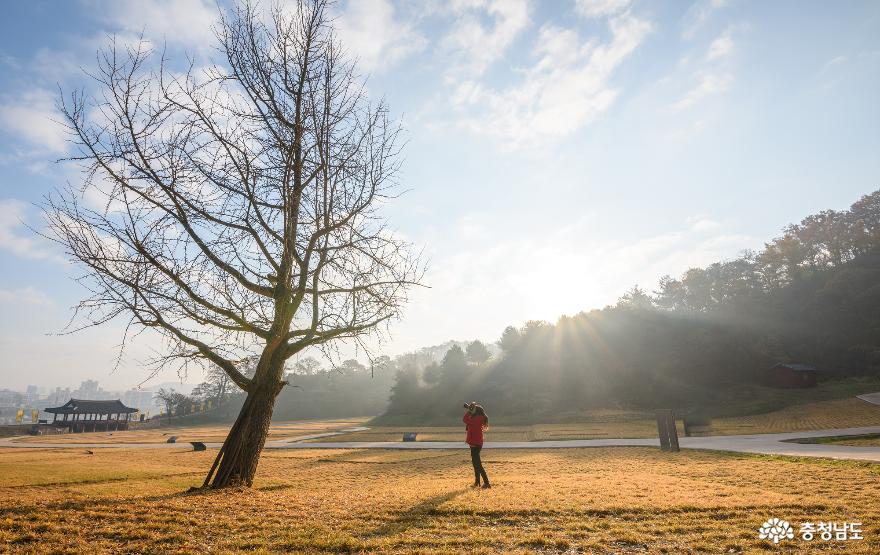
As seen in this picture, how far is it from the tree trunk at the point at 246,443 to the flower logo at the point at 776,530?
8546 mm

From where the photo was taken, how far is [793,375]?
45.7 meters

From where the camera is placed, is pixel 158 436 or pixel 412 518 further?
pixel 158 436

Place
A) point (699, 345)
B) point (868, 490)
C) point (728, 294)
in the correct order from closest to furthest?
point (868, 490) < point (699, 345) < point (728, 294)

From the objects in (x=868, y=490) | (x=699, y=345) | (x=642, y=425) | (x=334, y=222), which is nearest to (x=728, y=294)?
(x=699, y=345)

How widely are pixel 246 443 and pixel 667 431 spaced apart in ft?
50.2

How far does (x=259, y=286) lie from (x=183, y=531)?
499cm

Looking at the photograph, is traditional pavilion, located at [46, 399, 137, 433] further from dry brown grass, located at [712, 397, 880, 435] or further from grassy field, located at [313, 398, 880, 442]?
dry brown grass, located at [712, 397, 880, 435]

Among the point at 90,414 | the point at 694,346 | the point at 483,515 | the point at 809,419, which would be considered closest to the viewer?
the point at 483,515

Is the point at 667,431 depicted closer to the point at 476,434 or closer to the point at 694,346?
the point at 476,434

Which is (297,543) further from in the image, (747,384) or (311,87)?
(747,384)

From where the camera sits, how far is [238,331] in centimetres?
945

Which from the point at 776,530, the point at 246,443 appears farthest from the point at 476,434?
the point at 776,530

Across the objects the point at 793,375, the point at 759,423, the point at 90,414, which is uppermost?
the point at 793,375

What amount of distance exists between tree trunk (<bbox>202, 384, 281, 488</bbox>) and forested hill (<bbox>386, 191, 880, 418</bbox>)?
3771cm
